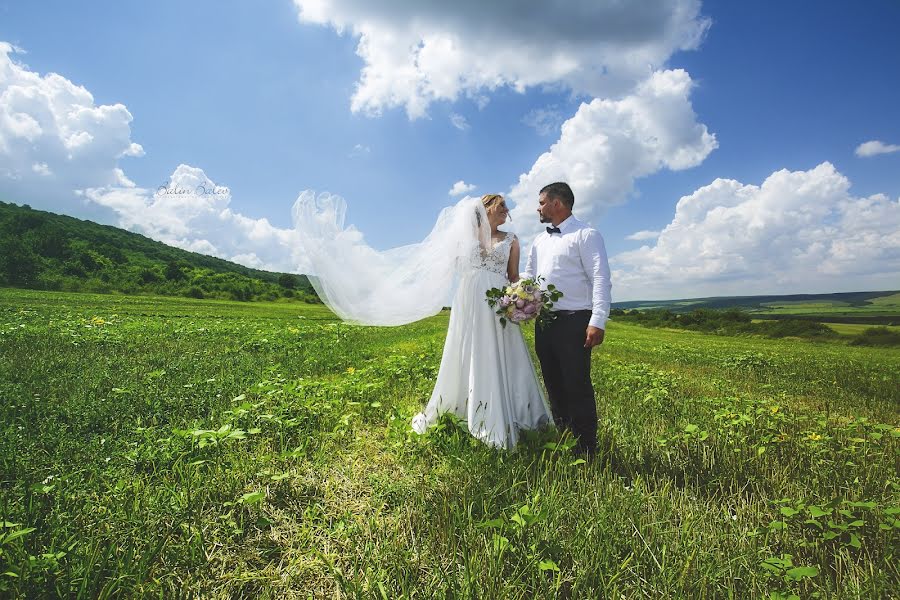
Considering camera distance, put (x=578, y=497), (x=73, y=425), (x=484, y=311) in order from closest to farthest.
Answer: (x=578, y=497)
(x=73, y=425)
(x=484, y=311)

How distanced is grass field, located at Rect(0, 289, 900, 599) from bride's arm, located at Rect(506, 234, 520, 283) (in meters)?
1.87

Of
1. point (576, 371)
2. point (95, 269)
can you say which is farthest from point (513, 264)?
point (95, 269)

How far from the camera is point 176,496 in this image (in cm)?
315

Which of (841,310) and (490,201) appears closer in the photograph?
(490,201)

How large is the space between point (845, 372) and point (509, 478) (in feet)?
48.0

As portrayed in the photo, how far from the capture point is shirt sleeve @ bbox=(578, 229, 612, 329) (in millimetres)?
4461

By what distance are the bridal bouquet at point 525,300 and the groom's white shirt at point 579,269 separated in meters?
0.18

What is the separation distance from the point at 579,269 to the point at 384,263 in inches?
94.8

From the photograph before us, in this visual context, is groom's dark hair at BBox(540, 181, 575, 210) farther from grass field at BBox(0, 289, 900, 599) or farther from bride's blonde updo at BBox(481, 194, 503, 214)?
grass field at BBox(0, 289, 900, 599)

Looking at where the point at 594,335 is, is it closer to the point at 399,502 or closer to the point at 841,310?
the point at 399,502

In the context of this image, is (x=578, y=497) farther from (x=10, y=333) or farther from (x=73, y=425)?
(x=10, y=333)

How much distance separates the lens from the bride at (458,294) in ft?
16.0

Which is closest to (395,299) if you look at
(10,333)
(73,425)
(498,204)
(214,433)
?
(498,204)

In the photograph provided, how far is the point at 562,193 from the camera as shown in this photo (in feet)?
16.1
